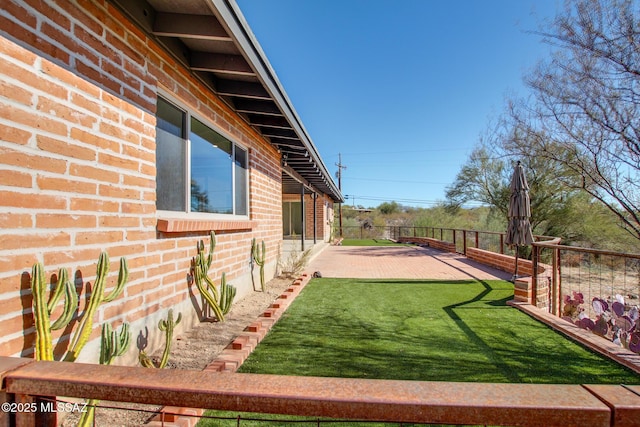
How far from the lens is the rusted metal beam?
2.82 ft

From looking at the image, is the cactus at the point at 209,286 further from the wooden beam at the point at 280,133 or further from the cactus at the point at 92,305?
the wooden beam at the point at 280,133

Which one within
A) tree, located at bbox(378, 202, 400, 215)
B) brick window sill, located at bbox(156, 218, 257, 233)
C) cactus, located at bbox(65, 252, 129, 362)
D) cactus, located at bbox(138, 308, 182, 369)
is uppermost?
tree, located at bbox(378, 202, 400, 215)

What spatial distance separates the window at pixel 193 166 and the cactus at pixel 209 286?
1.76ft

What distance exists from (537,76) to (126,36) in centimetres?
1046

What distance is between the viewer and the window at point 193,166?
3189mm

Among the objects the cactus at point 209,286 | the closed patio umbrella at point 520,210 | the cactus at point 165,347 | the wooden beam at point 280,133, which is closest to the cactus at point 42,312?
the cactus at point 165,347

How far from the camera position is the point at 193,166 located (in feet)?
12.2

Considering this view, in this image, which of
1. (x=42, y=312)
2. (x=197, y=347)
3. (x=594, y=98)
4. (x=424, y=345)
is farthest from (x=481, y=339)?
(x=594, y=98)

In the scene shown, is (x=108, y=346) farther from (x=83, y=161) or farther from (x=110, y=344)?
(x=83, y=161)

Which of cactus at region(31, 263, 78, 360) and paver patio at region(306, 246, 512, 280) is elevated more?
cactus at region(31, 263, 78, 360)

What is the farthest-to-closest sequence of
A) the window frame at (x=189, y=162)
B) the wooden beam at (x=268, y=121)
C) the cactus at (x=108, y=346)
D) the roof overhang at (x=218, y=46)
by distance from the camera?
the wooden beam at (x=268, y=121)
the window frame at (x=189, y=162)
the roof overhang at (x=218, y=46)
the cactus at (x=108, y=346)

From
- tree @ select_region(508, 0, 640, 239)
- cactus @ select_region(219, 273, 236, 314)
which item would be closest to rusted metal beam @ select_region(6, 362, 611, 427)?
cactus @ select_region(219, 273, 236, 314)

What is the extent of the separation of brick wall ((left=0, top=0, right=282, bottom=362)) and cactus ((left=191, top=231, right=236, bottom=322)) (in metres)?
0.14

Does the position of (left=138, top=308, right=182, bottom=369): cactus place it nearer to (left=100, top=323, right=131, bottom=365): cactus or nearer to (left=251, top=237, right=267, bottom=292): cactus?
(left=100, top=323, right=131, bottom=365): cactus
